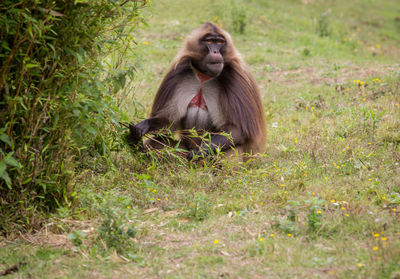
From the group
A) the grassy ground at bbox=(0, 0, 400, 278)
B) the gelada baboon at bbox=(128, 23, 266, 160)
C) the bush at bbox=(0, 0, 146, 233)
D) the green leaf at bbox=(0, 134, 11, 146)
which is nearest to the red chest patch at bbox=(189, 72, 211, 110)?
the gelada baboon at bbox=(128, 23, 266, 160)

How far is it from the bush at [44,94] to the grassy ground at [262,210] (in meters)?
0.26

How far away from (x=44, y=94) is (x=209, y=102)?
8.81 ft

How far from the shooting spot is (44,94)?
156 inches

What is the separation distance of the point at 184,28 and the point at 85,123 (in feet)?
32.1

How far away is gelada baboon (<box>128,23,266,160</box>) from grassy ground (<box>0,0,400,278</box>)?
0.31m

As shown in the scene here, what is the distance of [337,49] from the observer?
1338 cm

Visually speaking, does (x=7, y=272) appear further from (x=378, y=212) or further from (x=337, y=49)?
(x=337, y=49)

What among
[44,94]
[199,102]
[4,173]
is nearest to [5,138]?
[4,173]

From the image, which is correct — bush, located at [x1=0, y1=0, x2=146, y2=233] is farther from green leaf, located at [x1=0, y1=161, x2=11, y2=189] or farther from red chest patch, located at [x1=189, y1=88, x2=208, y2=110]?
red chest patch, located at [x1=189, y1=88, x2=208, y2=110]

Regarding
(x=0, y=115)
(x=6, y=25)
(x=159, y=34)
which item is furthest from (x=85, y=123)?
(x=159, y=34)

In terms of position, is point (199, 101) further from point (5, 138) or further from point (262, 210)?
point (5, 138)

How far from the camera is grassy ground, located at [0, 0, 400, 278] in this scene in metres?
3.57

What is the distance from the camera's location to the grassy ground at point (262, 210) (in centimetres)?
357

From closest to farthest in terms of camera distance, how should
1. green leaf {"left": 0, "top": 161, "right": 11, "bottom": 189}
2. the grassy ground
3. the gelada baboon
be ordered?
the grassy ground
green leaf {"left": 0, "top": 161, "right": 11, "bottom": 189}
the gelada baboon
